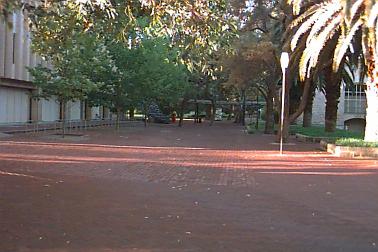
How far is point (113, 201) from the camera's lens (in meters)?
8.65

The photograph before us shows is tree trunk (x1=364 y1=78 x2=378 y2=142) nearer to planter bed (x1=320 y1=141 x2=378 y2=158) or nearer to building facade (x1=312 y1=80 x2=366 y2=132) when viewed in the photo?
planter bed (x1=320 y1=141 x2=378 y2=158)

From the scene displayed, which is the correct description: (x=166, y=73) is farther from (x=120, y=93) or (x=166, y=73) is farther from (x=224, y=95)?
(x=224, y=95)

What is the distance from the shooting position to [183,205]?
854 cm

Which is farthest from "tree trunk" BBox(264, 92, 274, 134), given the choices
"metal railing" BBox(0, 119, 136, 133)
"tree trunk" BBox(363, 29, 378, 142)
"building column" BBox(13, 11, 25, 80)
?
"building column" BBox(13, 11, 25, 80)

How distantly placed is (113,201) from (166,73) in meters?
29.9

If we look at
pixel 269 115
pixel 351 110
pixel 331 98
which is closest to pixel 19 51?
pixel 269 115

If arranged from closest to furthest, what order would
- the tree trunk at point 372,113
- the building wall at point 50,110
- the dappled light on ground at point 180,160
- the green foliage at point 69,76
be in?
the dappled light on ground at point 180,160 < the tree trunk at point 372,113 < the green foliage at point 69,76 < the building wall at point 50,110

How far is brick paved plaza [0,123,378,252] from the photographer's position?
629 cm

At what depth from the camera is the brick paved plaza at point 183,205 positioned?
20.6 feet

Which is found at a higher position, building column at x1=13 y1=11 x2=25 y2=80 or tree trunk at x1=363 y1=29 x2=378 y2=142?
building column at x1=13 y1=11 x2=25 y2=80

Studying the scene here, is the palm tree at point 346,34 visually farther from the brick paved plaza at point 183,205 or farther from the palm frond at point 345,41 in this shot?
the brick paved plaza at point 183,205

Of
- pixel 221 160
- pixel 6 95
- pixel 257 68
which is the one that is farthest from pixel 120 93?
pixel 221 160

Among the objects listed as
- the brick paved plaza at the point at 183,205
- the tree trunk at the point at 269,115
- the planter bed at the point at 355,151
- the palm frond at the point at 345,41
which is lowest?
the brick paved plaza at the point at 183,205

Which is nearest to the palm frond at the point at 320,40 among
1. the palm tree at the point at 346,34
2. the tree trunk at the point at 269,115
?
the palm tree at the point at 346,34
